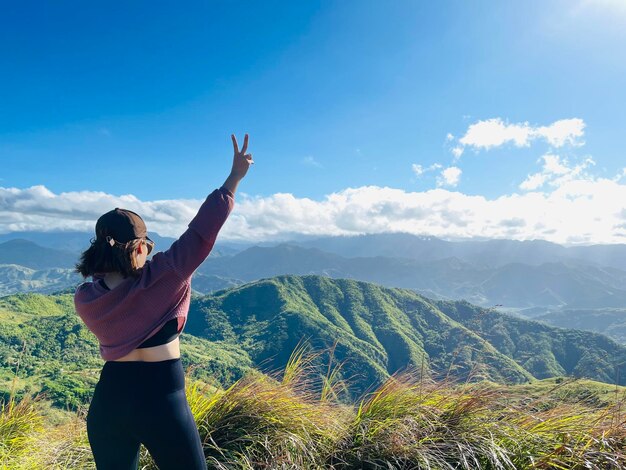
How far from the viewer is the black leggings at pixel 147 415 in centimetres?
187

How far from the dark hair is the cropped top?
0.09m

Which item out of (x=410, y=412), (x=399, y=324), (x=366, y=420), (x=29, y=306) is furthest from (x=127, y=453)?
(x=399, y=324)

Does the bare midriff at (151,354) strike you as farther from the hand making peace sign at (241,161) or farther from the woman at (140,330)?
the hand making peace sign at (241,161)

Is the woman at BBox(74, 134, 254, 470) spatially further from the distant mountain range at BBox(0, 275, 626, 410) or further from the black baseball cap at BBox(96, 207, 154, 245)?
the distant mountain range at BBox(0, 275, 626, 410)

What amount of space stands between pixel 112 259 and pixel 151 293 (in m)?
0.28

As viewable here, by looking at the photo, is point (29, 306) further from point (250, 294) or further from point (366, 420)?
point (366, 420)

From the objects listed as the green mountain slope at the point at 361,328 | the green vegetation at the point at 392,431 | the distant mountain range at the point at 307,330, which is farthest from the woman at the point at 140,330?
the green mountain slope at the point at 361,328

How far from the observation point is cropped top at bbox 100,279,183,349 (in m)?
1.89

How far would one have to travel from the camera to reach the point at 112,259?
75.6 inches

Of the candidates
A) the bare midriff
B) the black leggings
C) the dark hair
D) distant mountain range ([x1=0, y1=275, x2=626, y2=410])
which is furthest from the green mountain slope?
the dark hair

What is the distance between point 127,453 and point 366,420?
5.66 ft

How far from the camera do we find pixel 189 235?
188cm

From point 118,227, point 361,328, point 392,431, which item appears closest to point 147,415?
point 118,227

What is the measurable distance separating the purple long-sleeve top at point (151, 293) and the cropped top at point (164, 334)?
3 centimetres
